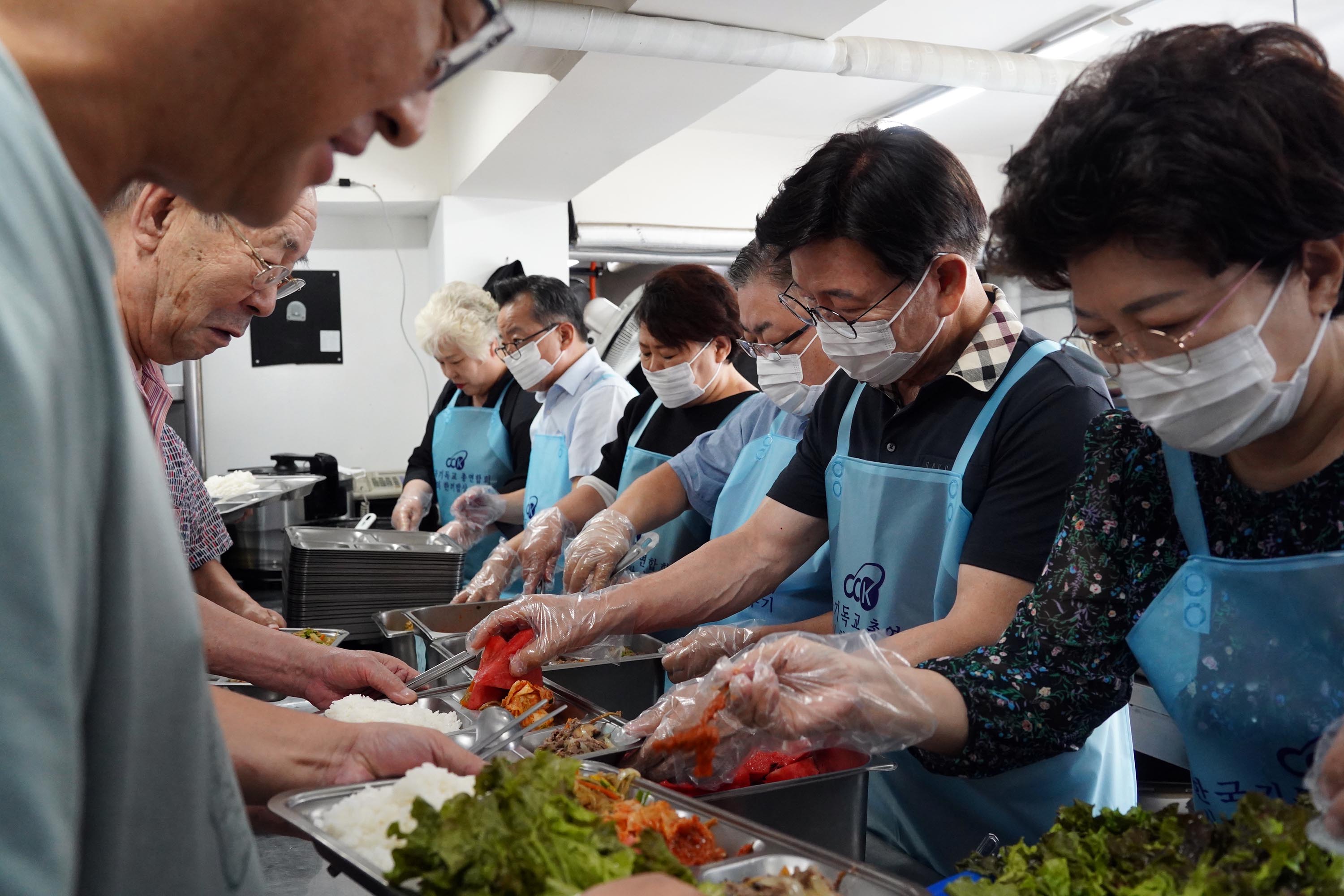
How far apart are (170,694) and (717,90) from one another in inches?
168

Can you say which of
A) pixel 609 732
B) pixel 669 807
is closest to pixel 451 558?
pixel 609 732

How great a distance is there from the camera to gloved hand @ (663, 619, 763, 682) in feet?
6.94

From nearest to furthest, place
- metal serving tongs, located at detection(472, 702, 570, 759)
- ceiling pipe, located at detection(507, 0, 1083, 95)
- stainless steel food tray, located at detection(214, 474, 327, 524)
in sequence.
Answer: metal serving tongs, located at detection(472, 702, 570, 759)
ceiling pipe, located at detection(507, 0, 1083, 95)
stainless steel food tray, located at detection(214, 474, 327, 524)

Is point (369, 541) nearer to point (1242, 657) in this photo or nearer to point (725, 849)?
point (725, 849)

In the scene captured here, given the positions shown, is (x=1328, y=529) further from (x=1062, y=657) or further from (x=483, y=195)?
(x=483, y=195)

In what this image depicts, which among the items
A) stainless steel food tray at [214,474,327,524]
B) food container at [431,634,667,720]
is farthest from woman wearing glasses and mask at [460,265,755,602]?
stainless steel food tray at [214,474,327,524]

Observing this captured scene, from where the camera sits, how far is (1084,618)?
4.75ft

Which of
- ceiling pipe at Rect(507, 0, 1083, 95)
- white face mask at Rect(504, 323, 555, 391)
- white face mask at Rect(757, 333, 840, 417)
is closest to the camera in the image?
white face mask at Rect(757, 333, 840, 417)

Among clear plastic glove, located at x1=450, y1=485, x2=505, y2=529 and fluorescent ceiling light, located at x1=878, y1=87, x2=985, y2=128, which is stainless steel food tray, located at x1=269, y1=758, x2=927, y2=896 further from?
fluorescent ceiling light, located at x1=878, y1=87, x2=985, y2=128

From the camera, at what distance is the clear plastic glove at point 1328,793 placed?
0.91m

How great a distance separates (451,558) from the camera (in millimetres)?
3320

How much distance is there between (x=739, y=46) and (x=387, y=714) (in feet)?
10.4

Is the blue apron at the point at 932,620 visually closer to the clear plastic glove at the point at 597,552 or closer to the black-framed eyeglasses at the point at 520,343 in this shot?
the clear plastic glove at the point at 597,552

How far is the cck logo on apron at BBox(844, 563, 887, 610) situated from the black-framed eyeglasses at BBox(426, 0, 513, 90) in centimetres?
146
